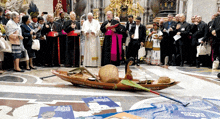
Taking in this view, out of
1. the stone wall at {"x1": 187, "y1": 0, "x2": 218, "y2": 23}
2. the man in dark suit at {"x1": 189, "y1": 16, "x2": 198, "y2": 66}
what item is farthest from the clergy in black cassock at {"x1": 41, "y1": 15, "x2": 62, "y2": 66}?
the stone wall at {"x1": 187, "y1": 0, "x2": 218, "y2": 23}

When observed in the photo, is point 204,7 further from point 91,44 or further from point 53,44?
point 53,44

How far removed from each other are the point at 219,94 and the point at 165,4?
60.2 ft

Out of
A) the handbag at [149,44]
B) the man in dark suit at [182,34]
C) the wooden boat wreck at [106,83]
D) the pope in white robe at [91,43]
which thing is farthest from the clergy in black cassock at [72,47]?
the man in dark suit at [182,34]

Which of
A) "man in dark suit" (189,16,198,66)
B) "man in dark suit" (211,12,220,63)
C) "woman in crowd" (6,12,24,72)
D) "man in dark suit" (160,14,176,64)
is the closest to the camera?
"woman in crowd" (6,12,24,72)

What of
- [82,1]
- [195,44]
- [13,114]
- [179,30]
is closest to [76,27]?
[179,30]

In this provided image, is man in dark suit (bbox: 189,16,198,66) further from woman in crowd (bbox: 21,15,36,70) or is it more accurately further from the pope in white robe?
woman in crowd (bbox: 21,15,36,70)

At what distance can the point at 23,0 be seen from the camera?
394 inches

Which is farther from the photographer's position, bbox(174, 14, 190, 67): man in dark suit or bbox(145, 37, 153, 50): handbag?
bbox(145, 37, 153, 50): handbag

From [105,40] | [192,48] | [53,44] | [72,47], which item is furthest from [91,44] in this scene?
[192,48]

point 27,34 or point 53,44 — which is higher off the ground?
point 27,34

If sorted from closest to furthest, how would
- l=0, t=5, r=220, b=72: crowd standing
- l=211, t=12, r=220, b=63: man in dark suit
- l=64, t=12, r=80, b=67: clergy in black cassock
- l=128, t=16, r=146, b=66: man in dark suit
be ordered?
l=211, t=12, r=220, b=63: man in dark suit
l=0, t=5, r=220, b=72: crowd standing
l=64, t=12, r=80, b=67: clergy in black cassock
l=128, t=16, r=146, b=66: man in dark suit

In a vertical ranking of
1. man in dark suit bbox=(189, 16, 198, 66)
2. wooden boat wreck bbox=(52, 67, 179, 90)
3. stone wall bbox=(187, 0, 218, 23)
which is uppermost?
stone wall bbox=(187, 0, 218, 23)

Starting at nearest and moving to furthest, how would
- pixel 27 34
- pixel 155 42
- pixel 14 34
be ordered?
pixel 14 34
pixel 27 34
pixel 155 42

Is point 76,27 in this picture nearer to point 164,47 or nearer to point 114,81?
point 164,47
